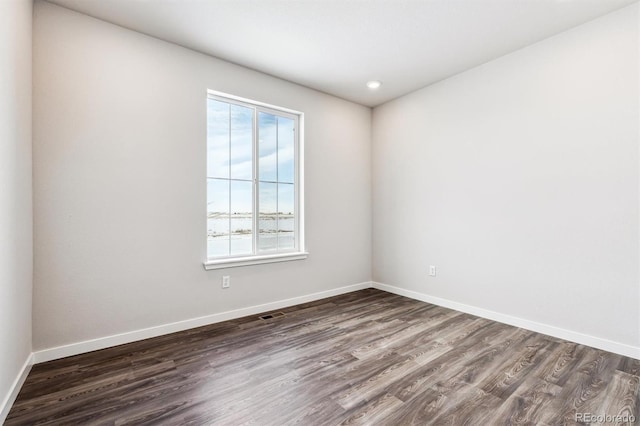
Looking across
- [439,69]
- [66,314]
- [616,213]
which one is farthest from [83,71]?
[616,213]

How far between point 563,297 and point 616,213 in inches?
32.2

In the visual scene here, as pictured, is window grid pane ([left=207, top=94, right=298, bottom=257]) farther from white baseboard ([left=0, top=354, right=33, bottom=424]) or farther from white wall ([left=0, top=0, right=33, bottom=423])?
white baseboard ([left=0, top=354, right=33, bottom=424])

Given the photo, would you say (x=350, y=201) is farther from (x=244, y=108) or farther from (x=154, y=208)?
(x=154, y=208)

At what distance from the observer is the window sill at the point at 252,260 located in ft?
9.71

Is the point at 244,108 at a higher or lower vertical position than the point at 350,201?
higher

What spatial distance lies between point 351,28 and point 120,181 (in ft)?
7.74

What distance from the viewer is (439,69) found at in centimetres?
328

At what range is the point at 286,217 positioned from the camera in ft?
12.0

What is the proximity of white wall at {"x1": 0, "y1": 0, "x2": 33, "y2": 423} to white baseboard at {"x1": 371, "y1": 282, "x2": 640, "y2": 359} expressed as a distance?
370 centimetres

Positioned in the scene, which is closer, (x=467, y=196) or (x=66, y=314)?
(x=66, y=314)

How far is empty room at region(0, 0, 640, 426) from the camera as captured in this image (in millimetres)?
1804

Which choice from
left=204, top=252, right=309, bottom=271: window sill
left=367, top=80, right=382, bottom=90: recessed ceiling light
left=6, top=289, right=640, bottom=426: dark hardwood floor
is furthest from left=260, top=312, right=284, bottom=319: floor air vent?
left=367, top=80, right=382, bottom=90: recessed ceiling light

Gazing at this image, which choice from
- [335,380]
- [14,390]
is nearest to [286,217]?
[335,380]

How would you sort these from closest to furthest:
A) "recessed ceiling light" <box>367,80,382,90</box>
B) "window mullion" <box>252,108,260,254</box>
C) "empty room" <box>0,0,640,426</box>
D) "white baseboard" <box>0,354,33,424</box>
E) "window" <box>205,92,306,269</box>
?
1. "white baseboard" <box>0,354,33,424</box>
2. "empty room" <box>0,0,640,426</box>
3. "window" <box>205,92,306,269</box>
4. "window mullion" <box>252,108,260,254</box>
5. "recessed ceiling light" <box>367,80,382,90</box>
